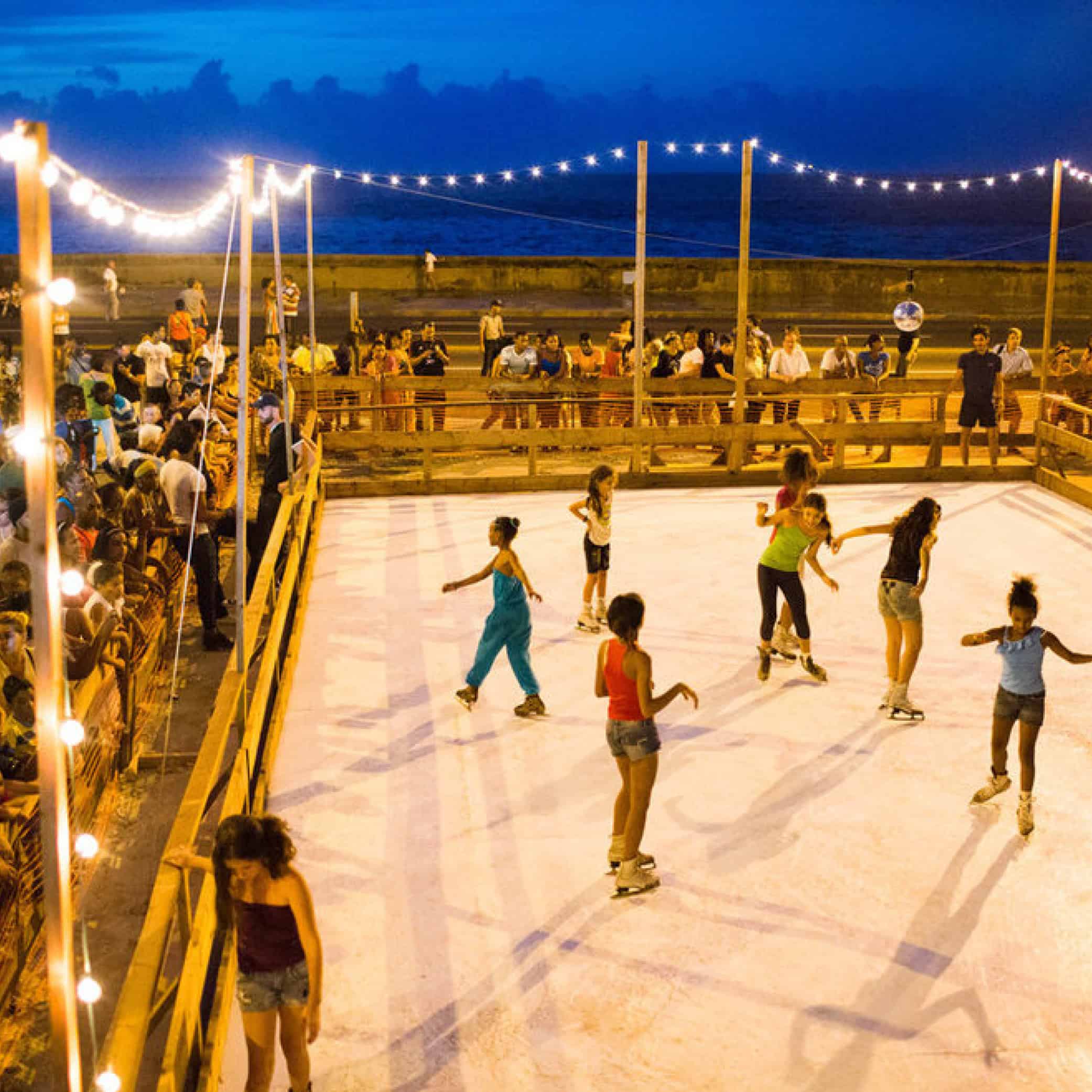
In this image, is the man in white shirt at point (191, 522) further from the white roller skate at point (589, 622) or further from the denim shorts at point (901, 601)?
the denim shorts at point (901, 601)

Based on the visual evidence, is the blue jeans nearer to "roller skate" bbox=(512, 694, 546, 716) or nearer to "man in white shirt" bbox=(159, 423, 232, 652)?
"roller skate" bbox=(512, 694, 546, 716)

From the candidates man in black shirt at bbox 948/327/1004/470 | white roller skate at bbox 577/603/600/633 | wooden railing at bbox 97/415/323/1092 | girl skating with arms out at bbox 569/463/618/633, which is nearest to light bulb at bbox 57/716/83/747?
wooden railing at bbox 97/415/323/1092

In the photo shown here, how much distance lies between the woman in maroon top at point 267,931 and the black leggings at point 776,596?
5215 mm

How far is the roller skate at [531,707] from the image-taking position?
9.22 meters

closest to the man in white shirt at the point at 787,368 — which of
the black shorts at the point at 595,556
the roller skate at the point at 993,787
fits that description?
the black shorts at the point at 595,556

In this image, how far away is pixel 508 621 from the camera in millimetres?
8891

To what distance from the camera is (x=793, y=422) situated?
642 inches

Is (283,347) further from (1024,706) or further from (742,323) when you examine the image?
(1024,706)

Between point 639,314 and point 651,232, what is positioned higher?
point 651,232

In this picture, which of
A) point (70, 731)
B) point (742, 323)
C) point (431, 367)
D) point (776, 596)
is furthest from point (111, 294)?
point (70, 731)

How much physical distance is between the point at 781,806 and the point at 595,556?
3.06 metres

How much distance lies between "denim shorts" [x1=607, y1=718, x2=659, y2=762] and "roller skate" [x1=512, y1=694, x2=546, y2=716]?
2.33 m

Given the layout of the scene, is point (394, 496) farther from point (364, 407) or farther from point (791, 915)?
point (791, 915)

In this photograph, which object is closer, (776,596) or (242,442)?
(242,442)
